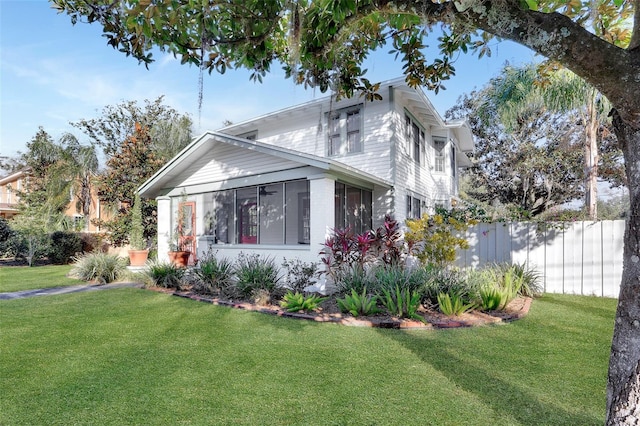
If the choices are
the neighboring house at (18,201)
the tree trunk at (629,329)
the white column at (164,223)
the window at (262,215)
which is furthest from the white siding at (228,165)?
the neighboring house at (18,201)

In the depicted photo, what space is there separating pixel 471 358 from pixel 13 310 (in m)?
8.62

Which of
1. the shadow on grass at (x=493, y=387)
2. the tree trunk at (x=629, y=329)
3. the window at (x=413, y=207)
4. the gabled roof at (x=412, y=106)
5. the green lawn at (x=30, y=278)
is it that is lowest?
the green lawn at (x=30, y=278)

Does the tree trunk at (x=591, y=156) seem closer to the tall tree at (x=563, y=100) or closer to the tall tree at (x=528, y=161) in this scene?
the tall tree at (x=563, y=100)

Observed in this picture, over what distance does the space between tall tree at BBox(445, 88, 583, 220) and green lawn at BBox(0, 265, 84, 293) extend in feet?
60.7

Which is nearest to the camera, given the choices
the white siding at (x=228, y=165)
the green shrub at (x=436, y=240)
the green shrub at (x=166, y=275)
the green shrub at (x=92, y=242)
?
the green shrub at (x=436, y=240)

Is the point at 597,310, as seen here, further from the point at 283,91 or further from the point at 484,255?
the point at 283,91

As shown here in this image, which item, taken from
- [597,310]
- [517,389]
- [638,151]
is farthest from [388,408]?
[597,310]

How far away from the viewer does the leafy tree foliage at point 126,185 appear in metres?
16.7

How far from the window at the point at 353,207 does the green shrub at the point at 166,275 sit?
186 inches

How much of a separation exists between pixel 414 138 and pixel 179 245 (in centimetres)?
1012

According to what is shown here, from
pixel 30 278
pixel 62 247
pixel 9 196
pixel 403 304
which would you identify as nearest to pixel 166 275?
pixel 30 278

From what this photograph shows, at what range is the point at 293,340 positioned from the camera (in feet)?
16.7

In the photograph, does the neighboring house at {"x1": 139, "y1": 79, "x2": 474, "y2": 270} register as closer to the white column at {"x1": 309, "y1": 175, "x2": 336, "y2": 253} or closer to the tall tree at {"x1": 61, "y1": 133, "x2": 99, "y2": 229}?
the white column at {"x1": 309, "y1": 175, "x2": 336, "y2": 253}

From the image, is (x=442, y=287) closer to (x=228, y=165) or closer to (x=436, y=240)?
(x=436, y=240)
